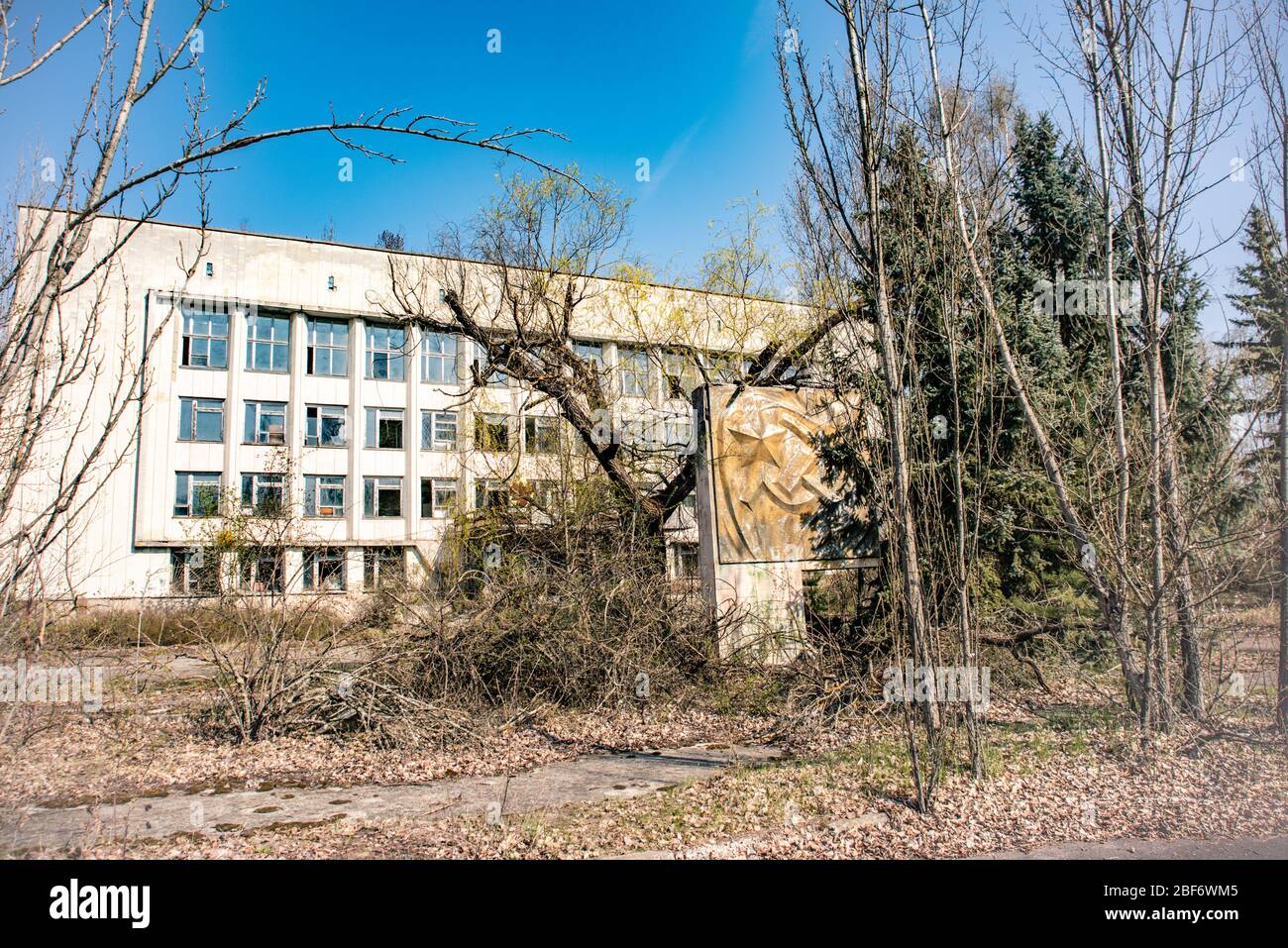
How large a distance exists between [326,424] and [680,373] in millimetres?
20553

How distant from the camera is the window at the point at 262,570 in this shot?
31.8ft

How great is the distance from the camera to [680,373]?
58.1ft

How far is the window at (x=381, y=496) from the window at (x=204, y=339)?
7373 millimetres

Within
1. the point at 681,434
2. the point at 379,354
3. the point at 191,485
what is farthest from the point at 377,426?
the point at 681,434

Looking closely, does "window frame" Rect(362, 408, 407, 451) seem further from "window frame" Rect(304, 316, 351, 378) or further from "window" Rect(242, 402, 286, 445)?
"window" Rect(242, 402, 286, 445)

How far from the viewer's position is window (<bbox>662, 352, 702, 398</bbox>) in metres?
17.3

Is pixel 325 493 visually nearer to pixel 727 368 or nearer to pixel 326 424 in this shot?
pixel 326 424

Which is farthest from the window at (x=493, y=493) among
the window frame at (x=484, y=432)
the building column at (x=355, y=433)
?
the building column at (x=355, y=433)

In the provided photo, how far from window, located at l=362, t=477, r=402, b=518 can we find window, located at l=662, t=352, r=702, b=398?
1864 centimetres

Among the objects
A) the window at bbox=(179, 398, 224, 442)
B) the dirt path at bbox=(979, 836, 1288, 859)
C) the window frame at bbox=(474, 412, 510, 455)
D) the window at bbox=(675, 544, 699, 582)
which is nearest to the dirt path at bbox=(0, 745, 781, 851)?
the dirt path at bbox=(979, 836, 1288, 859)


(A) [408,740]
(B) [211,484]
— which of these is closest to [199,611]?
(A) [408,740]

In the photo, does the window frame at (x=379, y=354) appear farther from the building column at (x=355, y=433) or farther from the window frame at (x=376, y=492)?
the window frame at (x=376, y=492)
